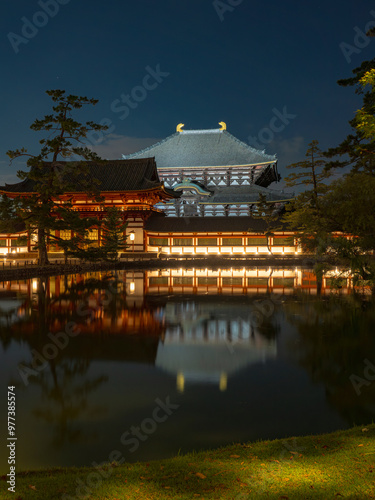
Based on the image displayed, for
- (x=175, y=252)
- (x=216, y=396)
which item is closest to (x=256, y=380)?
(x=216, y=396)

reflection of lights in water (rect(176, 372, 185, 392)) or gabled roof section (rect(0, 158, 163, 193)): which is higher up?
gabled roof section (rect(0, 158, 163, 193))

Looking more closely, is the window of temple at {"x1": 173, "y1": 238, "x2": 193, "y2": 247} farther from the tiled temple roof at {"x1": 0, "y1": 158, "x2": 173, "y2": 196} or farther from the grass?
the grass

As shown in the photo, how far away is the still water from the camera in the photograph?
5.89m

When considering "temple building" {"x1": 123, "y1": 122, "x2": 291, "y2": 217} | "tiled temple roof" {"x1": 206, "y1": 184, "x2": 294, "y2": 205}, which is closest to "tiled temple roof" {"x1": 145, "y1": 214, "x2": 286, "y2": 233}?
"tiled temple roof" {"x1": 206, "y1": 184, "x2": 294, "y2": 205}

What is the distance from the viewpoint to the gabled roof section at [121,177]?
4428 cm

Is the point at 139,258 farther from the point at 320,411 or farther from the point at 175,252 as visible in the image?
the point at 320,411

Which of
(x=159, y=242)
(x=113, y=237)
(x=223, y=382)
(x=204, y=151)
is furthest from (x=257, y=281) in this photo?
(x=204, y=151)

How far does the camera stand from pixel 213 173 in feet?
197

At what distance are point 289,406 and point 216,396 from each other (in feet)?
4.29

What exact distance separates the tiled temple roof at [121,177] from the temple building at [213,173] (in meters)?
8.03

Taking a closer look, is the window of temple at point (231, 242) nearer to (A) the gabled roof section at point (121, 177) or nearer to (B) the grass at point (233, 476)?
(A) the gabled roof section at point (121, 177)

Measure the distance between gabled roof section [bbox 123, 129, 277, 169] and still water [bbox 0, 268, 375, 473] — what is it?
4524cm

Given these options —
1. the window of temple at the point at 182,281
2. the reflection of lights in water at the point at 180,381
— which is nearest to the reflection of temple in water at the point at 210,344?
the reflection of lights in water at the point at 180,381

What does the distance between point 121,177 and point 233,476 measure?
4400 cm
